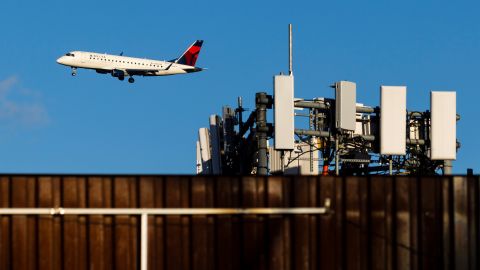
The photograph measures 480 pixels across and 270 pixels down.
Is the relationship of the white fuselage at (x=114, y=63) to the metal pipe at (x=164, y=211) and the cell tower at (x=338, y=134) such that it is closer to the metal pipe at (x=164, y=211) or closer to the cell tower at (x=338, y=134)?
the cell tower at (x=338, y=134)

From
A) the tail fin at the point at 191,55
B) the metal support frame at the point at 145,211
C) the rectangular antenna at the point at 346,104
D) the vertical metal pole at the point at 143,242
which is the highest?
the tail fin at the point at 191,55

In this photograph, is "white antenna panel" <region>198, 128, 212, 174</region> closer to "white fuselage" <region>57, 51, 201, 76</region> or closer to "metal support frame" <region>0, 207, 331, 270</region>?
"metal support frame" <region>0, 207, 331, 270</region>

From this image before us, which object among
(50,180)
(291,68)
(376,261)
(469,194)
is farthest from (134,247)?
(291,68)

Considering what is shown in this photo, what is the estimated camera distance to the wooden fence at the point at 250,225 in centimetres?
1911

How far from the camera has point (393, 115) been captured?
43.5 metres

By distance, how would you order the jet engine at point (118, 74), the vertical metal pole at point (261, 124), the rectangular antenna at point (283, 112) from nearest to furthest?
1. the rectangular antenna at point (283, 112)
2. the vertical metal pole at point (261, 124)
3. the jet engine at point (118, 74)

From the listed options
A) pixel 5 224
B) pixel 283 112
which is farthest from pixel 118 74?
pixel 5 224

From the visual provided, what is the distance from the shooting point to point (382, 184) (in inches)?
774

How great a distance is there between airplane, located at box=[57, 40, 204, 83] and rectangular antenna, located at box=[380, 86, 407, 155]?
235 feet

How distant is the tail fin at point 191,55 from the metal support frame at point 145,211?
11253 centimetres

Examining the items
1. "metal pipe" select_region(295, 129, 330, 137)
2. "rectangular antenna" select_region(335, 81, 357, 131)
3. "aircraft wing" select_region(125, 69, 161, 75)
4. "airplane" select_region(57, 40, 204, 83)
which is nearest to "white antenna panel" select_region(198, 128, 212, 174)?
"metal pipe" select_region(295, 129, 330, 137)

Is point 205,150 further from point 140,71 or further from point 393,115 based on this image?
point 140,71

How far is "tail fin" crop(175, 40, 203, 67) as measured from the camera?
133500mm

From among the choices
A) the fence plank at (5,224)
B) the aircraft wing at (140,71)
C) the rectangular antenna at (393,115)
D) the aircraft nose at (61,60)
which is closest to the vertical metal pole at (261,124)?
the rectangular antenna at (393,115)
